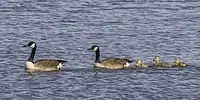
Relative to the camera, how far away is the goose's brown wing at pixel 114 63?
38125 mm

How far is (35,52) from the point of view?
41.7 metres

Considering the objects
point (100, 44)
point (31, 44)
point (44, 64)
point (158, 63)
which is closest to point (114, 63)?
point (158, 63)

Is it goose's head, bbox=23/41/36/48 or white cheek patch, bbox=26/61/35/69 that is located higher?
goose's head, bbox=23/41/36/48

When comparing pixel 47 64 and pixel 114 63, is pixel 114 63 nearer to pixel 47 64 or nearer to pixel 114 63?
pixel 114 63

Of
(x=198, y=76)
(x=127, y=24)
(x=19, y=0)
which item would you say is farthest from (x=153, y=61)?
(x=19, y=0)

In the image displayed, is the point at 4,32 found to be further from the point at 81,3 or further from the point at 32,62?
the point at 81,3

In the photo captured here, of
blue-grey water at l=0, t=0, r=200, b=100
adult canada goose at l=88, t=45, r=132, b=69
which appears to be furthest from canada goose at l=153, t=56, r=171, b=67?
adult canada goose at l=88, t=45, r=132, b=69

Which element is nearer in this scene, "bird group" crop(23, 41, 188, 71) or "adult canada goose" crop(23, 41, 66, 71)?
"bird group" crop(23, 41, 188, 71)

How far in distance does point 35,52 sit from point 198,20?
12303 millimetres

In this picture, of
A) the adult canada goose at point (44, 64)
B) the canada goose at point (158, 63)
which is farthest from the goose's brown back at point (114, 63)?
the adult canada goose at point (44, 64)

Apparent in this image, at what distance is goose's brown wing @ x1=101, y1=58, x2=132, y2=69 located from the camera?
125ft

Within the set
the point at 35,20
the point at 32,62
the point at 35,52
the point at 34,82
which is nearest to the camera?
the point at 34,82

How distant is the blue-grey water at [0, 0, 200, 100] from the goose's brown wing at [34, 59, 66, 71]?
53 centimetres

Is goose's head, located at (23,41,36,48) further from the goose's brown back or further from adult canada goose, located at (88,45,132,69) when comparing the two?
the goose's brown back
